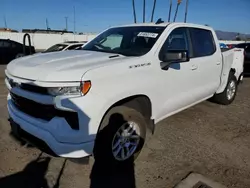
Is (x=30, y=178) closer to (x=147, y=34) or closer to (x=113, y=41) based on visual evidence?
(x=113, y=41)

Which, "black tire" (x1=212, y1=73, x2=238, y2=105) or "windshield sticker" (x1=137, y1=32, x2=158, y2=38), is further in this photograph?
"black tire" (x1=212, y1=73, x2=238, y2=105)

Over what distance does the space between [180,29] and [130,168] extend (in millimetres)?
2365

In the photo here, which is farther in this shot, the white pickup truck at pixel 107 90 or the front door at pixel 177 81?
the front door at pixel 177 81

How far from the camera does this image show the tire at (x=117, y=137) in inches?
111

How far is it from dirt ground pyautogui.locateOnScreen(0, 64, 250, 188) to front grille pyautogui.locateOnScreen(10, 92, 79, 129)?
537 millimetres

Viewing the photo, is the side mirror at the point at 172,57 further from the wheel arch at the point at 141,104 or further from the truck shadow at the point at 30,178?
the truck shadow at the point at 30,178

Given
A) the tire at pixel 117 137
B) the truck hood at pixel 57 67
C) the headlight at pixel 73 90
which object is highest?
the truck hood at pixel 57 67

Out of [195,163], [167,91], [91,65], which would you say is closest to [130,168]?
[195,163]

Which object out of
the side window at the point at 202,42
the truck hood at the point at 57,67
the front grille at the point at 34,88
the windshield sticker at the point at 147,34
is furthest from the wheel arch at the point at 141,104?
the side window at the point at 202,42

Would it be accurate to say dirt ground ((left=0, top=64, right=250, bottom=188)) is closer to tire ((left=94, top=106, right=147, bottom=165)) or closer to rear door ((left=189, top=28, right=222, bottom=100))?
tire ((left=94, top=106, right=147, bottom=165))

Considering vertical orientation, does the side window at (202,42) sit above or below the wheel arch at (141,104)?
above

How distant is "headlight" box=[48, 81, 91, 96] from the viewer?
2520 mm

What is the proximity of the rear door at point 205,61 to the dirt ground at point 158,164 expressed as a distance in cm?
81

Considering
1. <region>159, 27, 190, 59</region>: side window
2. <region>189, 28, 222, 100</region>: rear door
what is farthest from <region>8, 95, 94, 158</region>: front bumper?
<region>189, 28, 222, 100</region>: rear door
